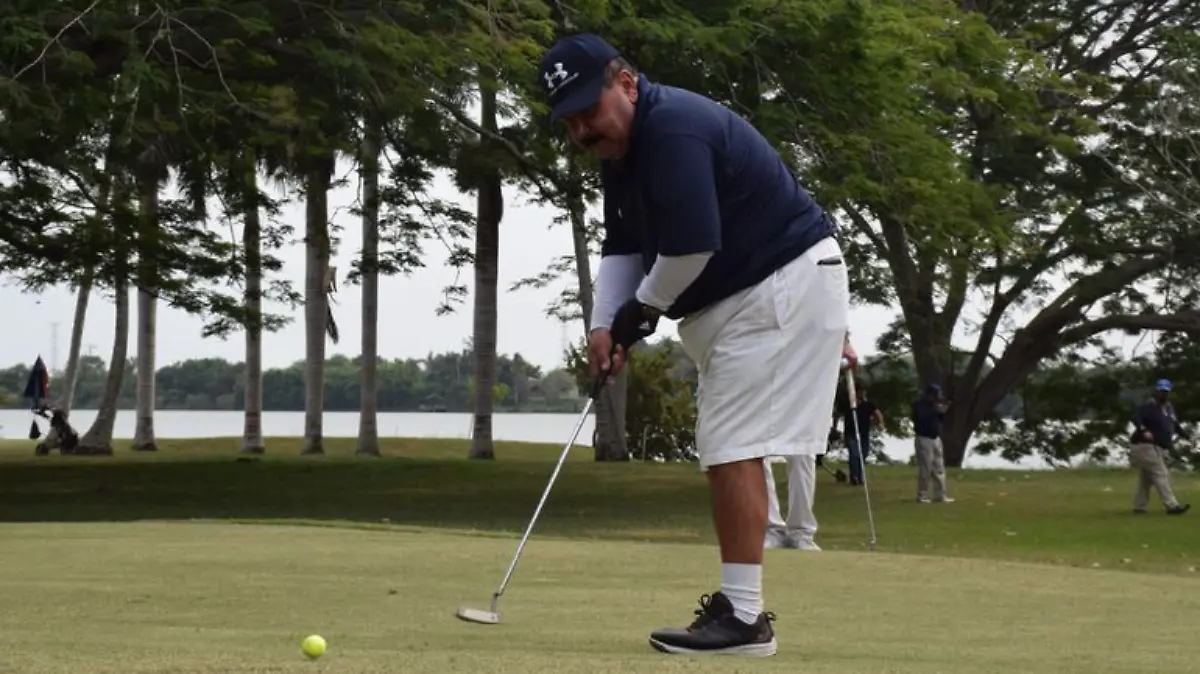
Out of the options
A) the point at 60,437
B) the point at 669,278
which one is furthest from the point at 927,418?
the point at 60,437

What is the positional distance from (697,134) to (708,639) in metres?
1.58

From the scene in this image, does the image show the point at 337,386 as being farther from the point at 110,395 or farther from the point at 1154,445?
the point at 1154,445

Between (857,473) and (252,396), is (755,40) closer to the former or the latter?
(857,473)

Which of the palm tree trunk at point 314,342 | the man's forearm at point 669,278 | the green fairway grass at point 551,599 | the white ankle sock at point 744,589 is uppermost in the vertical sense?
the palm tree trunk at point 314,342

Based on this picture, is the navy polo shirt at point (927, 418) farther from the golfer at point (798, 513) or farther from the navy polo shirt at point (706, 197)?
the navy polo shirt at point (706, 197)

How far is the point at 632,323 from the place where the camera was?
21.2 feet

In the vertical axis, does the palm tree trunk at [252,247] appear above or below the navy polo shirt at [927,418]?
above

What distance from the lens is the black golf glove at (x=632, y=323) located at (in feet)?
21.0

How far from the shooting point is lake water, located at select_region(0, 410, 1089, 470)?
168 ft

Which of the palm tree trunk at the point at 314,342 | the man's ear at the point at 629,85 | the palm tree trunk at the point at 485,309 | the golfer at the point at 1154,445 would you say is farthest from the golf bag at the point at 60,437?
the man's ear at the point at 629,85

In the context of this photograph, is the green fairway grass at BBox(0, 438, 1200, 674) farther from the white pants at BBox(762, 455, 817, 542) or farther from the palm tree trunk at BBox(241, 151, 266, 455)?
the palm tree trunk at BBox(241, 151, 266, 455)

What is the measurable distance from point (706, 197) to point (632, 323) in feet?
2.04

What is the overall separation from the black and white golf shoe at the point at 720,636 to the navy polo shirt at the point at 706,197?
0.98m

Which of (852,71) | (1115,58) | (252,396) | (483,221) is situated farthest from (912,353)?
(852,71)
